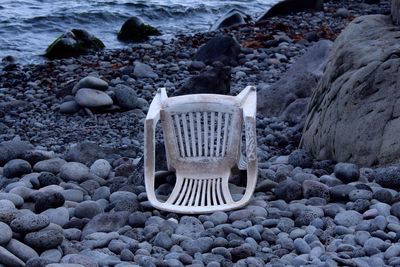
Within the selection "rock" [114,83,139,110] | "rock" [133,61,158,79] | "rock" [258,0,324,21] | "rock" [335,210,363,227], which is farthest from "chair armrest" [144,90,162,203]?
"rock" [258,0,324,21]

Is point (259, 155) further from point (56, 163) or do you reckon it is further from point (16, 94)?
point (16, 94)

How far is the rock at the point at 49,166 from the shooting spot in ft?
19.3

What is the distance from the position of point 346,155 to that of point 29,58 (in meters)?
8.56

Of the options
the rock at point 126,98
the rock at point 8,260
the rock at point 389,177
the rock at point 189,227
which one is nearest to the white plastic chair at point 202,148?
the rock at point 189,227

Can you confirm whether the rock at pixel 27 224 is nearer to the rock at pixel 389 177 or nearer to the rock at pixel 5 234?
the rock at pixel 5 234

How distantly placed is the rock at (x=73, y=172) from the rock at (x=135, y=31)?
9.08m

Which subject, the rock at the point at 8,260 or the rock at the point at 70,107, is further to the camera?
the rock at the point at 70,107

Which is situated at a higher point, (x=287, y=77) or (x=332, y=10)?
(x=287, y=77)

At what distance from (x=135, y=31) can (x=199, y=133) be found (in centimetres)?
949

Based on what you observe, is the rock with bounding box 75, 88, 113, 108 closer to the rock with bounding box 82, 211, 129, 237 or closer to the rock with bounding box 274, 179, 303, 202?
the rock with bounding box 274, 179, 303, 202

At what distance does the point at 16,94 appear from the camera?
32.3 feet

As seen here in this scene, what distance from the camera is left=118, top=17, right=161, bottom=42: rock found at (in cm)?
1478

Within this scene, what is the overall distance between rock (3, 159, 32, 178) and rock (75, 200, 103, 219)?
1.06 meters

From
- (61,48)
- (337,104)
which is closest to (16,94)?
(61,48)
